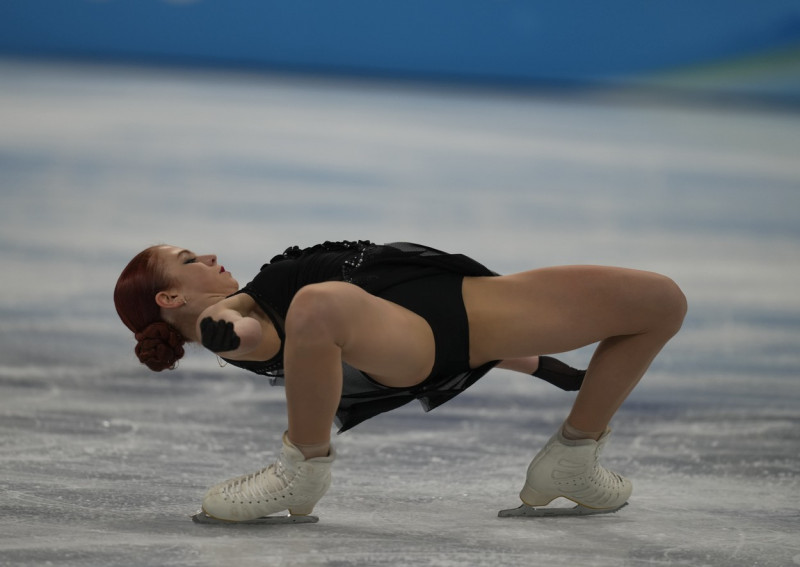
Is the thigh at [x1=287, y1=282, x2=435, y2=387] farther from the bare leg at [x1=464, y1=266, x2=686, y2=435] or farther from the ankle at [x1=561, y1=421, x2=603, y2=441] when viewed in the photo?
the ankle at [x1=561, y1=421, x2=603, y2=441]

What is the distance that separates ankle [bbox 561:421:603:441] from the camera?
240 centimetres

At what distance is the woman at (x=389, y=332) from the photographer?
2109mm

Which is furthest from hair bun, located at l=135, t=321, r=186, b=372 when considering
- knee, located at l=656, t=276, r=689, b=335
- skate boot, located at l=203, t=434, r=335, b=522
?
knee, located at l=656, t=276, r=689, b=335

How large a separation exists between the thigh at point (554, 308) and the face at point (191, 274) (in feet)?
1.72

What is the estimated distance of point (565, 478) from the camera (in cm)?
239

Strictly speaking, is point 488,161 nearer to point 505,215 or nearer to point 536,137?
point 536,137

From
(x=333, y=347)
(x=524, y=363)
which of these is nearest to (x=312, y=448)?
(x=333, y=347)

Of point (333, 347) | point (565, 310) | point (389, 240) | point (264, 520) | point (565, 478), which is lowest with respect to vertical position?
point (264, 520)

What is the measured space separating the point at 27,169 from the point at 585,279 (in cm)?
557

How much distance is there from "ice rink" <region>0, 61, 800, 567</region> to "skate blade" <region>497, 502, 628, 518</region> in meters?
0.05

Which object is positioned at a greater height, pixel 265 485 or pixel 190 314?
pixel 190 314

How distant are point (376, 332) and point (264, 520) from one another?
1.56ft

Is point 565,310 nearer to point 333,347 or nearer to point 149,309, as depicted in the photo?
point 333,347

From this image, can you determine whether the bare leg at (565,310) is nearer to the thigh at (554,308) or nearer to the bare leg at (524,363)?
the thigh at (554,308)
